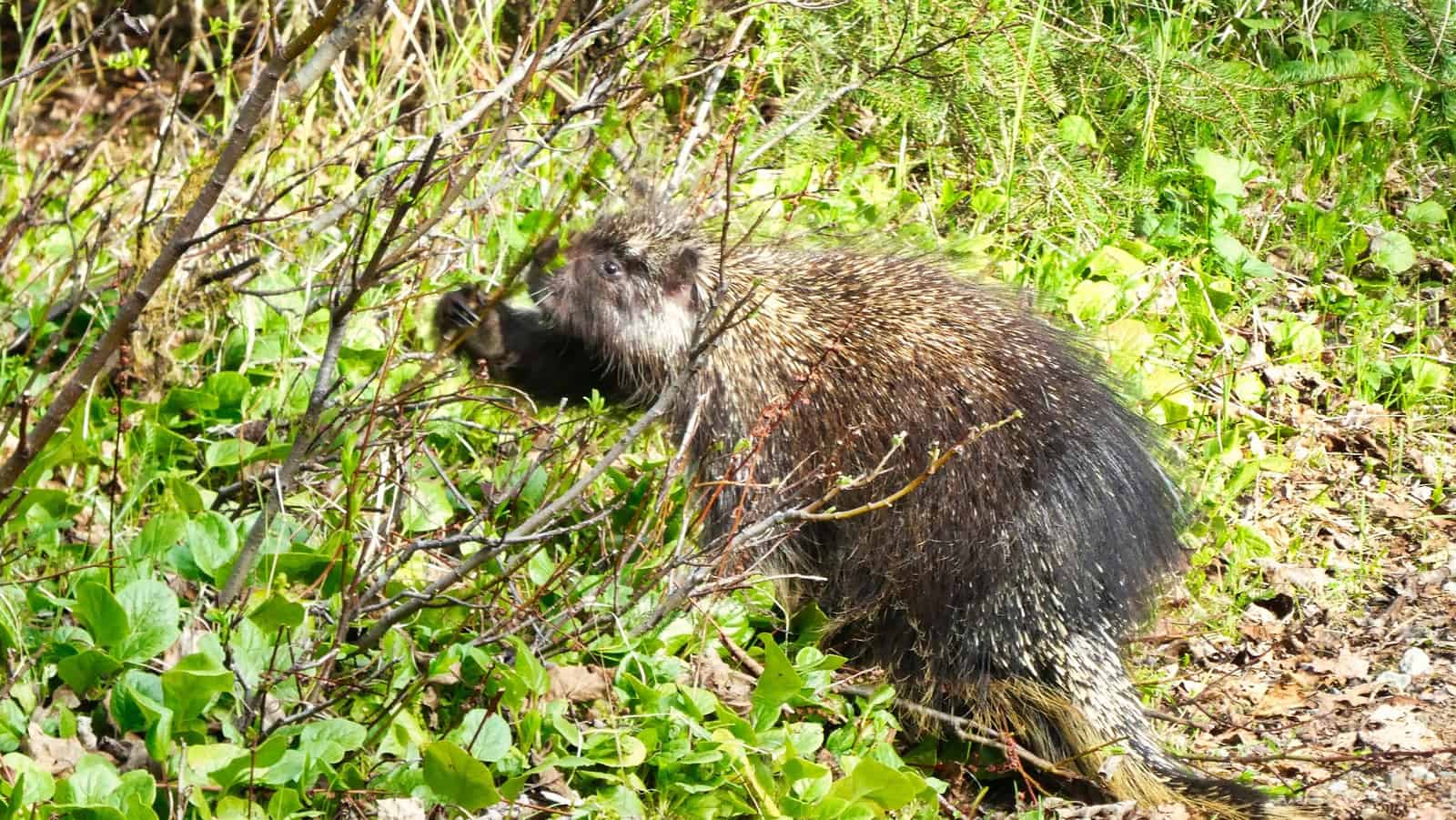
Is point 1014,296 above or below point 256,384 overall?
above

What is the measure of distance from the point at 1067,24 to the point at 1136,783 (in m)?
3.12

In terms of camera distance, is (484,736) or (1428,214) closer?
(484,736)

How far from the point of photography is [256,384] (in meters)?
4.08

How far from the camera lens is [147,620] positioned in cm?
274

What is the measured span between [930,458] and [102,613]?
1846mm

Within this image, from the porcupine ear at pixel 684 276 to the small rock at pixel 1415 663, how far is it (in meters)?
2.05

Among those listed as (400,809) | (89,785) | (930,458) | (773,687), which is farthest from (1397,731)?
(89,785)

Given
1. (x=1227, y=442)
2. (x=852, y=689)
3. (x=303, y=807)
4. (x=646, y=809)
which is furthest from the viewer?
(x=1227, y=442)

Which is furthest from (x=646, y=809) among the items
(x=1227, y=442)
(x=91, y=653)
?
(x=1227, y=442)

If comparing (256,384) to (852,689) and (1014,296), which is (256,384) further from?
(1014,296)

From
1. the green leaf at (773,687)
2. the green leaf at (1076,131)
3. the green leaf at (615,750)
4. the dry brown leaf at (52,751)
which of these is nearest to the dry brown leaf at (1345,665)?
the green leaf at (773,687)

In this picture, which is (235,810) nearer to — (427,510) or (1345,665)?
(427,510)

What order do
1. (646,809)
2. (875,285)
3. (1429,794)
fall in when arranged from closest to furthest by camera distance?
(646,809), (1429,794), (875,285)

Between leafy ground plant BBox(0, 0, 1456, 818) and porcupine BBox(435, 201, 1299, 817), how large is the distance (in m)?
0.15
